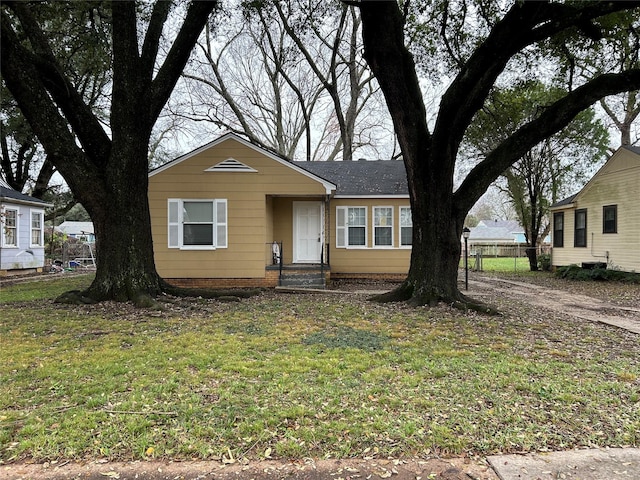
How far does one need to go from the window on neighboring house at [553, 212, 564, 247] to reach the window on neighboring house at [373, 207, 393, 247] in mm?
9758

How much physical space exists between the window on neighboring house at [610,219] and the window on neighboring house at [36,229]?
22.6 m

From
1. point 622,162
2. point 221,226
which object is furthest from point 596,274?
point 221,226

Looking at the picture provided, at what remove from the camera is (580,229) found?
17.1m

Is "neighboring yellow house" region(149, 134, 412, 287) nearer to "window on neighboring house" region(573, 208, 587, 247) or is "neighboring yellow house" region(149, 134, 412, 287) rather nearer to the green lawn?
the green lawn

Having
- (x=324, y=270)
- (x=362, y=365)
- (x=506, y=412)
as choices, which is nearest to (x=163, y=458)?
(x=362, y=365)

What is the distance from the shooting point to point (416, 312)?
7.71m

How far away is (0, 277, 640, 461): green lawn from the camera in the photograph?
9.45 feet

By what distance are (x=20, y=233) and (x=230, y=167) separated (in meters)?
9.87

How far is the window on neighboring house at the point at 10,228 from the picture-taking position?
14.6 metres

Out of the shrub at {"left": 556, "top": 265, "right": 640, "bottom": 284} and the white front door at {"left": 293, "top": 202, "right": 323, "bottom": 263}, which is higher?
the white front door at {"left": 293, "top": 202, "right": 323, "bottom": 263}

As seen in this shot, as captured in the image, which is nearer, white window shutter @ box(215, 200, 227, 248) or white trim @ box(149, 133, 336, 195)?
white trim @ box(149, 133, 336, 195)

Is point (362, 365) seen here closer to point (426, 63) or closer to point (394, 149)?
point (426, 63)

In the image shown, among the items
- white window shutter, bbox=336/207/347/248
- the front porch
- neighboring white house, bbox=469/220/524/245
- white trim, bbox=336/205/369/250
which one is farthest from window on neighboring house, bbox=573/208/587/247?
neighboring white house, bbox=469/220/524/245

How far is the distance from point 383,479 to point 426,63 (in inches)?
415
